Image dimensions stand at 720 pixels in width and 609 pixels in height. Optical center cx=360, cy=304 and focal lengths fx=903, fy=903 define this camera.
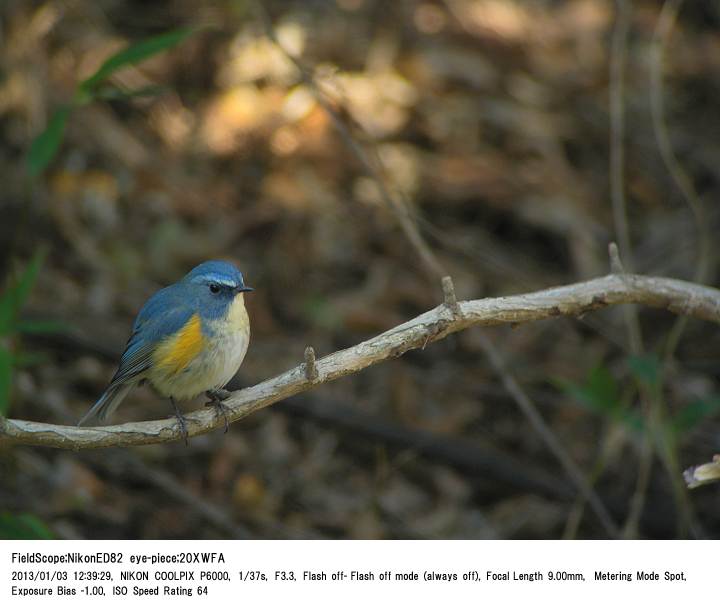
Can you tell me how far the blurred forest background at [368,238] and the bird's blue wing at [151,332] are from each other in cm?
147

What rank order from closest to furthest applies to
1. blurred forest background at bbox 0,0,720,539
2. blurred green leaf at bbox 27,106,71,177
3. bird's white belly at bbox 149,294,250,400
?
bird's white belly at bbox 149,294,250,400 → blurred green leaf at bbox 27,106,71,177 → blurred forest background at bbox 0,0,720,539

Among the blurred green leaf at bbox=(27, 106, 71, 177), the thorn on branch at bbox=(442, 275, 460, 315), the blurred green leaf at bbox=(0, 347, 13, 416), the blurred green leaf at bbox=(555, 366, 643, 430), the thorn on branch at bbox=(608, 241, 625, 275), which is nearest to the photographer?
the thorn on branch at bbox=(442, 275, 460, 315)

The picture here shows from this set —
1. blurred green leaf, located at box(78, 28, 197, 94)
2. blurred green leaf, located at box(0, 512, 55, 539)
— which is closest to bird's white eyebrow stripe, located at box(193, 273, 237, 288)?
blurred green leaf, located at box(78, 28, 197, 94)

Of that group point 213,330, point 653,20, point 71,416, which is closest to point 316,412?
point 71,416

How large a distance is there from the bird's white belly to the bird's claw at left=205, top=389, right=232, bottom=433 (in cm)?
3

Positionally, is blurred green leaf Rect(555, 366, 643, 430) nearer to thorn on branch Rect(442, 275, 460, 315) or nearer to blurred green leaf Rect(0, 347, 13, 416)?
thorn on branch Rect(442, 275, 460, 315)

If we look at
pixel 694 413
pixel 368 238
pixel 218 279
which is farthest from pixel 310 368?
pixel 368 238

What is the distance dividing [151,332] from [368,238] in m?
3.27

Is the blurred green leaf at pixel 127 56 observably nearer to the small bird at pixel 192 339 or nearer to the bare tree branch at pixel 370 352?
the small bird at pixel 192 339

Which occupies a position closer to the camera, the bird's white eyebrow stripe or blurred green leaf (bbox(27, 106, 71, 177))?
the bird's white eyebrow stripe

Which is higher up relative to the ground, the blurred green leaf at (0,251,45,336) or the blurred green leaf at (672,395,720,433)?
the blurred green leaf at (0,251,45,336)

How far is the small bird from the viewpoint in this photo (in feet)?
12.1

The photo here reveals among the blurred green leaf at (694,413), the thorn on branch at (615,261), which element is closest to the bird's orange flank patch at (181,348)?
the thorn on branch at (615,261)
